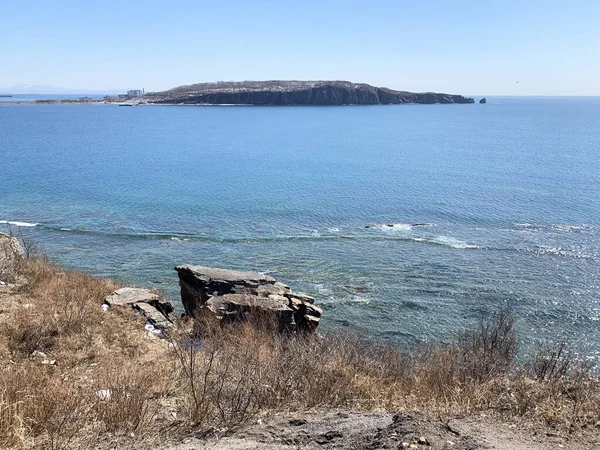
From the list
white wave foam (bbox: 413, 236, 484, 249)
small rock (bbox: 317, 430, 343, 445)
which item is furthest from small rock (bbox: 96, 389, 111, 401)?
white wave foam (bbox: 413, 236, 484, 249)

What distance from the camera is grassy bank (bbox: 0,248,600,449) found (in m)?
6.87

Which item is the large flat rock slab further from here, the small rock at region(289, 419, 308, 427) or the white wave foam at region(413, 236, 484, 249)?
the white wave foam at region(413, 236, 484, 249)

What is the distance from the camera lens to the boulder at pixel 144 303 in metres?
15.0

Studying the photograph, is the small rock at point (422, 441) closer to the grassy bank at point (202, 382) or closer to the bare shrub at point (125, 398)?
the grassy bank at point (202, 382)

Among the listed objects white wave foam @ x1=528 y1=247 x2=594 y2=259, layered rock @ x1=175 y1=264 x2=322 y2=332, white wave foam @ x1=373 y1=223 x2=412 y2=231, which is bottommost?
white wave foam @ x1=528 y1=247 x2=594 y2=259

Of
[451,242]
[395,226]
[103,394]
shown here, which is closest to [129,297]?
[103,394]

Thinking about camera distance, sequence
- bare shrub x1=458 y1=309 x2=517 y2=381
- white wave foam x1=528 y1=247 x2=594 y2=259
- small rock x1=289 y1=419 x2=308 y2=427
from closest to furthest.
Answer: small rock x1=289 y1=419 x2=308 y2=427 → bare shrub x1=458 y1=309 x2=517 y2=381 → white wave foam x1=528 y1=247 x2=594 y2=259

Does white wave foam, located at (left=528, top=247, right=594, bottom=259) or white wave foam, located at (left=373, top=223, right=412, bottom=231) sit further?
white wave foam, located at (left=373, top=223, right=412, bottom=231)

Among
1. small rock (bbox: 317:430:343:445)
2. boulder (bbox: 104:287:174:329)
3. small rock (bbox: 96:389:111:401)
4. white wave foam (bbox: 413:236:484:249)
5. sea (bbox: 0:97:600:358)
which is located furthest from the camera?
white wave foam (bbox: 413:236:484:249)

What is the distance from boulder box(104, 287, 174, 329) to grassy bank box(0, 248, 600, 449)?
1055 millimetres

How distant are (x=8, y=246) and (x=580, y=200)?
40892 mm

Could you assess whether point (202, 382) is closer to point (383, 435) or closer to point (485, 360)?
point (383, 435)

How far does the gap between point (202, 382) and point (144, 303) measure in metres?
8.00

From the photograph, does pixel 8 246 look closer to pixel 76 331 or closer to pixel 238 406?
pixel 76 331
